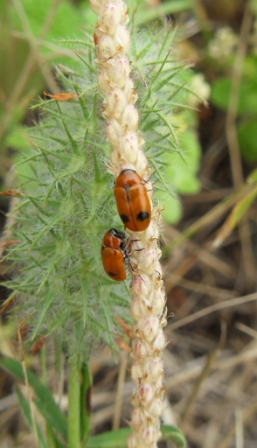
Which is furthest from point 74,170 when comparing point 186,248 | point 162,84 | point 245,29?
point 245,29

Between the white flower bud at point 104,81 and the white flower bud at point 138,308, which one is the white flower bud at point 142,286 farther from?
the white flower bud at point 104,81

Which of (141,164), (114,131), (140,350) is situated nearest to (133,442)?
(140,350)

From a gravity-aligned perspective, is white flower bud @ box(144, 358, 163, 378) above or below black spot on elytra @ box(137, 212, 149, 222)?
below

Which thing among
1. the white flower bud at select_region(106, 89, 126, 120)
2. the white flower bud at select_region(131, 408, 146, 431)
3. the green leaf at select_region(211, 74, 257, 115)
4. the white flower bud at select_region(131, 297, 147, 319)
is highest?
the green leaf at select_region(211, 74, 257, 115)

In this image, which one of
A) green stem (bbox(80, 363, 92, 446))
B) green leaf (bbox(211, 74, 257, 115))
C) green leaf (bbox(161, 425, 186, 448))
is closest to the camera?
green leaf (bbox(161, 425, 186, 448))

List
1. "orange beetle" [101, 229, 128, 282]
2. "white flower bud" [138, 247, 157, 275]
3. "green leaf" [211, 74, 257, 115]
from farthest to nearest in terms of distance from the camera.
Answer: "green leaf" [211, 74, 257, 115], "orange beetle" [101, 229, 128, 282], "white flower bud" [138, 247, 157, 275]

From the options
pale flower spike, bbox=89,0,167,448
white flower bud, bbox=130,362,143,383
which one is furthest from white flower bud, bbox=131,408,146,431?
white flower bud, bbox=130,362,143,383

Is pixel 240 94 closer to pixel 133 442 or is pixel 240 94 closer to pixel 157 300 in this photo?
pixel 157 300

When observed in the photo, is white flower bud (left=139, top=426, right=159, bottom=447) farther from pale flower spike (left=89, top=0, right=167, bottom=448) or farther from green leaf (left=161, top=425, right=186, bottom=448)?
green leaf (left=161, top=425, right=186, bottom=448)
